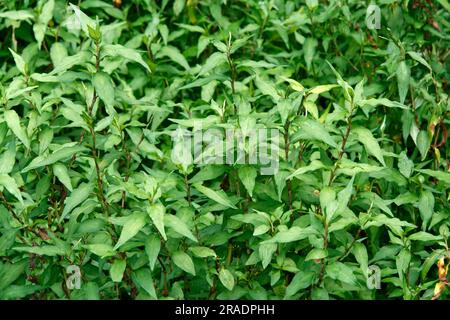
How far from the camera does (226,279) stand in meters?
3.36

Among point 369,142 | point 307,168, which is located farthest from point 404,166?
point 307,168

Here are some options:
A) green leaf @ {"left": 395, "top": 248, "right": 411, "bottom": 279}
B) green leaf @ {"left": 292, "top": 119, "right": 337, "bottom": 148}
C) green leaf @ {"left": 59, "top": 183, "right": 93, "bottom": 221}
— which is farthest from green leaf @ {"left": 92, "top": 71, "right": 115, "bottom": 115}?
green leaf @ {"left": 395, "top": 248, "right": 411, "bottom": 279}

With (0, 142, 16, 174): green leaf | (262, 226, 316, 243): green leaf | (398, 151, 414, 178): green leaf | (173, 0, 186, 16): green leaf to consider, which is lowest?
(262, 226, 316, 243): green leaf

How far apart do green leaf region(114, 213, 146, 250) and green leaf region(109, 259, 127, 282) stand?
6.5 inches

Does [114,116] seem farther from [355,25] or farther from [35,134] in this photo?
[355,25]

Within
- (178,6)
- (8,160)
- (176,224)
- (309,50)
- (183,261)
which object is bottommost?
(183,261)

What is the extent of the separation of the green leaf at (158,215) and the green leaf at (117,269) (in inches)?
10.9

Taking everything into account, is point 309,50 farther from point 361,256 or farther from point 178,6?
point 361,256

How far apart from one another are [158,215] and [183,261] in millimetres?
318

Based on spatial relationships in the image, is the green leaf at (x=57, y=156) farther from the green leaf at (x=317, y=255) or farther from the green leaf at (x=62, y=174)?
the green leaf at (x=317, y=255)

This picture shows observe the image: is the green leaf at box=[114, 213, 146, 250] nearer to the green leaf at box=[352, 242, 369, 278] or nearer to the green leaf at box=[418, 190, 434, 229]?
the green leaf at box=[352, 242, 369, 278]

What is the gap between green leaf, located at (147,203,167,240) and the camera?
2948 millimetres

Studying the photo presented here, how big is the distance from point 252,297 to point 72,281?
0.73 metres
